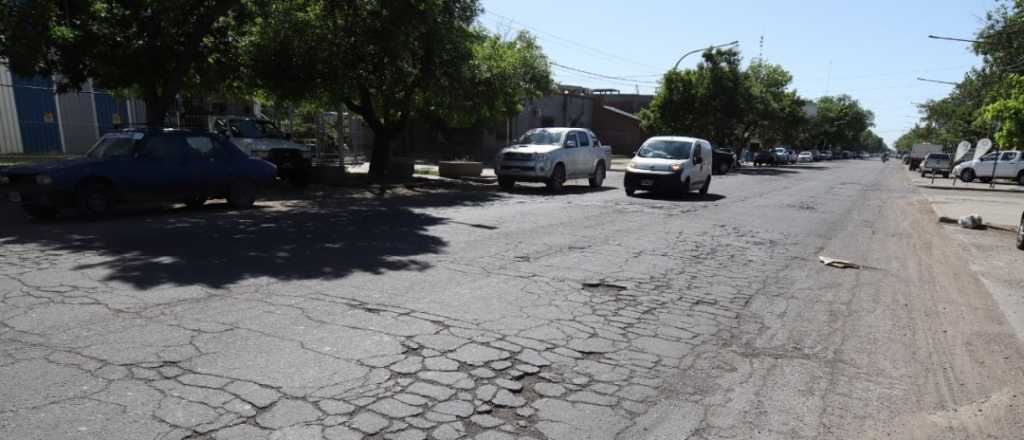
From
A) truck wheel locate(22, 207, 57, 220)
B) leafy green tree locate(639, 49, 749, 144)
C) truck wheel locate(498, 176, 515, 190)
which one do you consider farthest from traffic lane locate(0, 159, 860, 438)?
leafy green tree locate(639, 49, 749, 144)

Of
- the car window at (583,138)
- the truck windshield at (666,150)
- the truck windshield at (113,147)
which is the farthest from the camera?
the car window at (583,138)

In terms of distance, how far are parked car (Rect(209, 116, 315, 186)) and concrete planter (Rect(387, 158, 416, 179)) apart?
3650 millimetres

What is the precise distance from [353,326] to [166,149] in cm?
791

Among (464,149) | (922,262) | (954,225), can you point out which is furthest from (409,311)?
(464,149)

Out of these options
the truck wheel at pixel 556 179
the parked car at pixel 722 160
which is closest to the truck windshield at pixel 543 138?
the truck wheel at pixel 556 179

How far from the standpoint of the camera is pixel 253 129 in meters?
16.3

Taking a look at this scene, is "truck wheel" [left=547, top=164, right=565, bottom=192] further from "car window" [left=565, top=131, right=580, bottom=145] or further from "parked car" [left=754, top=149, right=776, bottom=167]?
"parked car" [left=754, top=149, right=776, bottom=167]

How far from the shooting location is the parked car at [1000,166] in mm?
33219

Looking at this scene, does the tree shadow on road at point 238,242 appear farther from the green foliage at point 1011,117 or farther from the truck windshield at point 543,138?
the green foliage at point 1011,117

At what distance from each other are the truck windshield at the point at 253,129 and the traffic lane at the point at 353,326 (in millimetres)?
7381

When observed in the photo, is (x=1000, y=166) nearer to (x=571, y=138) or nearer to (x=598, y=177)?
(x=598, y=177)

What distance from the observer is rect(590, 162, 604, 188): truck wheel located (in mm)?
19744

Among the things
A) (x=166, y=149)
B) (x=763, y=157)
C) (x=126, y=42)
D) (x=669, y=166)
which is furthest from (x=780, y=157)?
(x=166, y=149)

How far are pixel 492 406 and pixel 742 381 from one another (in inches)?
69.1
